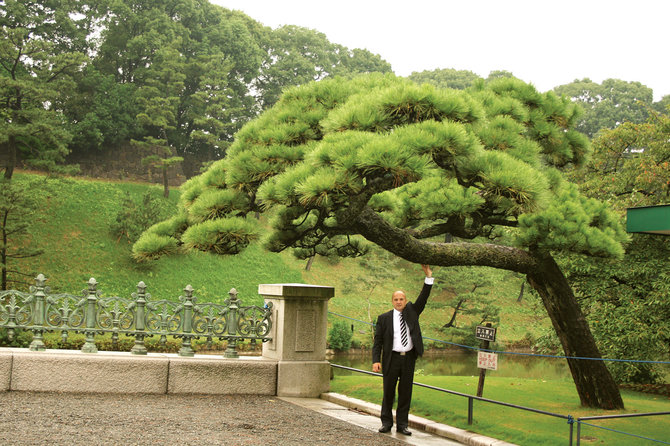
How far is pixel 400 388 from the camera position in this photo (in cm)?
615

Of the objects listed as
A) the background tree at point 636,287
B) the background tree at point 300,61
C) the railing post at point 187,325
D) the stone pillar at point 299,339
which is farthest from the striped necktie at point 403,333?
the background tree at point 300,61

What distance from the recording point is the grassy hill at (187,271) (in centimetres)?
2550

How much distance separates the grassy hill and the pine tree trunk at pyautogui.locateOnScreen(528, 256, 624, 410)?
1600 centimetres

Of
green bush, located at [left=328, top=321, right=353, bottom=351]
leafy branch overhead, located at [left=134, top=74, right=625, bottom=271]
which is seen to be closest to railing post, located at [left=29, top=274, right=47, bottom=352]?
leafy branch overhead, located at [left=134, top=74, right=625, bottom=271]

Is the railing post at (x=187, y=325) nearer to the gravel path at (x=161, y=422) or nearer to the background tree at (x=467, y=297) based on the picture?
the gravel path at (x=161, y=422)

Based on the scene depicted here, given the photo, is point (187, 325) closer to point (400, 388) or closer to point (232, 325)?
point (232, 325)

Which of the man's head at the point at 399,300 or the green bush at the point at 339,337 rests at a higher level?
the man's head at the point at 399,300

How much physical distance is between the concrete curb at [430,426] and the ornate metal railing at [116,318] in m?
1.38

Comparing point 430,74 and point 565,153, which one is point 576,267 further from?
point 430,74

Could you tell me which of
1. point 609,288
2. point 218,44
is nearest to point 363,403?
point 609,288

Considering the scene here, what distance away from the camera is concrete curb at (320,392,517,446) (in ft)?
19.0

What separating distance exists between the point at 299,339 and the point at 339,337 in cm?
1589

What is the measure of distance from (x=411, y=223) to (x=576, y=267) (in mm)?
4846

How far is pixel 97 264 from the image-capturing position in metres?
26.1
